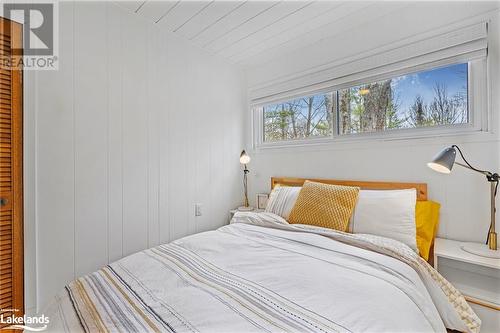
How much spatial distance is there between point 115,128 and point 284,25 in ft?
5.55

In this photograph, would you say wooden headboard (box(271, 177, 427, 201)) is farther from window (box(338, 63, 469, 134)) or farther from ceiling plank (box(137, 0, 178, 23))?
ceiling plank (box(137, 0, 178, 23))

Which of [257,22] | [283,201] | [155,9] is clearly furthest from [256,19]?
[283,201]

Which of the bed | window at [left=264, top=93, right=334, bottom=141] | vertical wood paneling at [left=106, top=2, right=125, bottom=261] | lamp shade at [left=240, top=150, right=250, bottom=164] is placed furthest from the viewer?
lamp shade at [left=240, top=150, right=250, bottom=164]

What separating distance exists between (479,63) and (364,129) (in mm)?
837

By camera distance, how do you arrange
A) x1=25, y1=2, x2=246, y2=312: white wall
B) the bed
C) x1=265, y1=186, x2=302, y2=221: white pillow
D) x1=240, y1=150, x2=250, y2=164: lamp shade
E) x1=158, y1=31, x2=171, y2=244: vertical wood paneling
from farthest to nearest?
x1=240, y1=150, x2=250, y2=164: lamp shade
x1=158, y1=31, x2=171, y2=244: vertical wood paneling
x1=265, y1=186, x2=302, y2=221: white pillow
x1=25, y1=2, x2=246, y2=312: white wall
the bed

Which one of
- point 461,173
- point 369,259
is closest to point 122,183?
point 369,259

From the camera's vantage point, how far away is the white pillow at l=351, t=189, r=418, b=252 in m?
→ 1.57

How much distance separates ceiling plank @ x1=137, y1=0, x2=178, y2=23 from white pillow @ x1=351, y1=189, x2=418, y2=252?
2106 mm

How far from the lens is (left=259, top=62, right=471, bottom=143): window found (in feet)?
5.83

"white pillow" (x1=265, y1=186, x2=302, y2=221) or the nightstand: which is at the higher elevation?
"white pillow" (x1=265, y1=186, x2=302, y2=221)

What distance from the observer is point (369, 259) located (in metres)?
1.26

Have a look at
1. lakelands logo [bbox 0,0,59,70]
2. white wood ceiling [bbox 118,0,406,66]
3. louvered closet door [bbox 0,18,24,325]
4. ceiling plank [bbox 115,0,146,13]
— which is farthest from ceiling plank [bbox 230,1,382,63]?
louvered closet door [bbox 0,18,24,325]

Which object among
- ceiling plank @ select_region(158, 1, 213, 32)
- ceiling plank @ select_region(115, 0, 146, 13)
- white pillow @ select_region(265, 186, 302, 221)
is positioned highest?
ceiling plank @ select_region(115, 0, 146, 13)

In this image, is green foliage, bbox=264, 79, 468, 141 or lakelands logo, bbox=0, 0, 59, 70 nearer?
lakelands logo, bbox=0, 0, 59, 70
